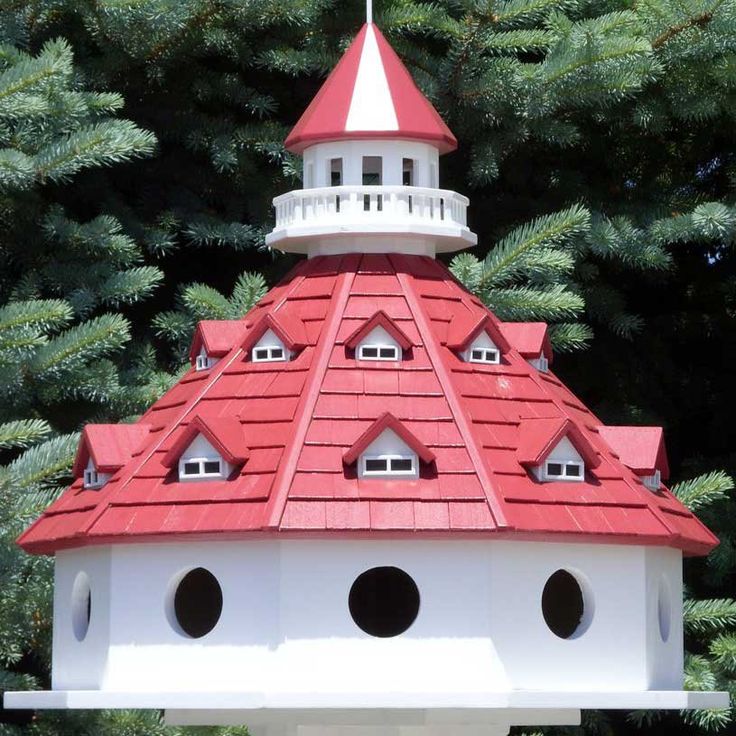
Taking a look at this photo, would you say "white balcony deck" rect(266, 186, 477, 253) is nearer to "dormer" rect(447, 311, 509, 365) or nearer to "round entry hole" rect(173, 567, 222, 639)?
"dormer" rect(447, 311, 509, 365)

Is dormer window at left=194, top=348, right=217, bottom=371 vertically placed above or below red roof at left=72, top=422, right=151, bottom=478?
above

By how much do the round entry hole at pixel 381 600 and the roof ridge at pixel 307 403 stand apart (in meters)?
1.61

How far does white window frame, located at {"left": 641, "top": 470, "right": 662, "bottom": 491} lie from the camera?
963 centimetres

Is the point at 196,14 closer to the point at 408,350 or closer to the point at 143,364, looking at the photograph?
the point at 143,364

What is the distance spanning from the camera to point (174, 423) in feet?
31.1

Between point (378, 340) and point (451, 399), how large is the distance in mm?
393

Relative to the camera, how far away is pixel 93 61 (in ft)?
40.3

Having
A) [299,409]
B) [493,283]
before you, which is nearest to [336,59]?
[493,283]

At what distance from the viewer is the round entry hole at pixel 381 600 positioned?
10711mm

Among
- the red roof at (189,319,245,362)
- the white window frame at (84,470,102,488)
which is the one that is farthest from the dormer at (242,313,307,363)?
the white window frame at (84,470,102,488)

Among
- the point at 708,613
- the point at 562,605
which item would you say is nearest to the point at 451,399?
the point at 562,605

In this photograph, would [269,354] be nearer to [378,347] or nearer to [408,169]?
[378,347]

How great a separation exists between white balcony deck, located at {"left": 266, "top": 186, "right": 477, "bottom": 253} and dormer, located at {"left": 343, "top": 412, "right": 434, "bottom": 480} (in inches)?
42.9

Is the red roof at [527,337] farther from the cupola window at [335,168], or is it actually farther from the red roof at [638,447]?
the cupola window at [335,168]
